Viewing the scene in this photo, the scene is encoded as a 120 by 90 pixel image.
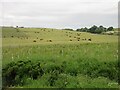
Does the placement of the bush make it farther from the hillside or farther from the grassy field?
the hillside

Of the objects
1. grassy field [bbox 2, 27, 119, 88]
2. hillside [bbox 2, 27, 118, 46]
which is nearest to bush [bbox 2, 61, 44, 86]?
grassy field [bbox 2, 27, 119, 88]

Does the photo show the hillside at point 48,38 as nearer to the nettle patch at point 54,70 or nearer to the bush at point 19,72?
the bush at point 19,72

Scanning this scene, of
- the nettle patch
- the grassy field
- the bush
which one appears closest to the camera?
the grassy field

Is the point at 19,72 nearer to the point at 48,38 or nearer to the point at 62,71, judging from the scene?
the point at 62,71

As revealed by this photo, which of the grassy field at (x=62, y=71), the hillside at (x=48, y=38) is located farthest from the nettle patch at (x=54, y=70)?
the hillside at (x=48, y=38)

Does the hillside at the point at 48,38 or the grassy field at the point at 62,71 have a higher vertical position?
the hillside at the point at 48,38

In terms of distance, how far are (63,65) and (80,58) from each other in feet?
4.46

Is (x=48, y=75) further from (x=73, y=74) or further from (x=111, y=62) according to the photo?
(x=111, y=62)

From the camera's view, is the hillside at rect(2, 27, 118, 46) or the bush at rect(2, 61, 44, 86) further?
the hillside at rect(2, 27, 118, 46)

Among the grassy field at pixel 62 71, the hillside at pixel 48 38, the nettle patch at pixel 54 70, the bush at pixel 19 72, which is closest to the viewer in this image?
the grassy field at pixel 62 71

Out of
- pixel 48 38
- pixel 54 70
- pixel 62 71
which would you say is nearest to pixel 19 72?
pixel 54 70

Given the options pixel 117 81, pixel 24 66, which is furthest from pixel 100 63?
pixel 24 66

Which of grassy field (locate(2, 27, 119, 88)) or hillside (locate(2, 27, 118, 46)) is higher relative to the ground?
hillside (locate(2, 27, 118, 46))

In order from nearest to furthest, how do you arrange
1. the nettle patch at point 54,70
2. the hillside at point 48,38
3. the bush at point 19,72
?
the nettle patch at point 54,70
the bush at point 19,72
the hillside at point 48,38
